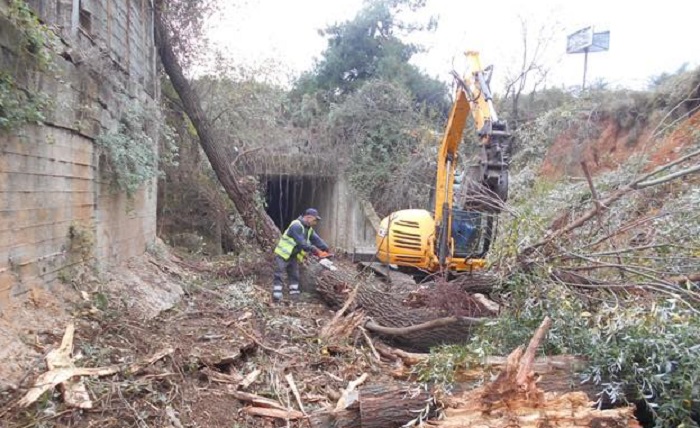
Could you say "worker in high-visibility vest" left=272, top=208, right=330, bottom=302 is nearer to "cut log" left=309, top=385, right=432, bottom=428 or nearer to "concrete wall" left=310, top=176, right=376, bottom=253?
"cut log" left=309, top=385, right=432, bottom=428

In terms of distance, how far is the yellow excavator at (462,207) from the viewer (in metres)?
6.58

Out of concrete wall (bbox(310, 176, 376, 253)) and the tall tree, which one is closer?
concrete wall (bbox(310, 176, 376, 253))

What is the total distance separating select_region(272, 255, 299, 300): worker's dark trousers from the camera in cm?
748

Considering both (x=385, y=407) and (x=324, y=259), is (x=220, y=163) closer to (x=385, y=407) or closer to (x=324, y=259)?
(x=324, y=259)

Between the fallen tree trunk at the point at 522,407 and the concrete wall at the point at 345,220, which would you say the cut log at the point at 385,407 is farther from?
the concrete wall at the point at 345,220

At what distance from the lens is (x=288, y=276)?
316 inches

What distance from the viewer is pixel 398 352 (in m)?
5.42

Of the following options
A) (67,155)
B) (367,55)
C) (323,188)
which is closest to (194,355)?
(67,155)

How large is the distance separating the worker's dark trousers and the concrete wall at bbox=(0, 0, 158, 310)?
1.95 meters

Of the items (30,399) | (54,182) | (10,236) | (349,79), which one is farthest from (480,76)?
(349,79)

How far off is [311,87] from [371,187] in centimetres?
444

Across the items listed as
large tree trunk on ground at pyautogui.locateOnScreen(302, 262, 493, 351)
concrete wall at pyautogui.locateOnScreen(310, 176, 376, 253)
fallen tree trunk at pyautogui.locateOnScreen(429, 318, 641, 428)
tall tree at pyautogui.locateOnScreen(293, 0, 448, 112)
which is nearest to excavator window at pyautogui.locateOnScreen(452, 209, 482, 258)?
large tree trunk on ground at pyautogui.locateOnScreen(302, 262, 493, 351)

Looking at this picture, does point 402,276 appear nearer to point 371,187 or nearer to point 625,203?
point 625,203

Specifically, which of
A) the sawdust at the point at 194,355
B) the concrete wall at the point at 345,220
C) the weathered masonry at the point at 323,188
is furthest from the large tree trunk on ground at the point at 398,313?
the concrete wall at the point at 345,220
